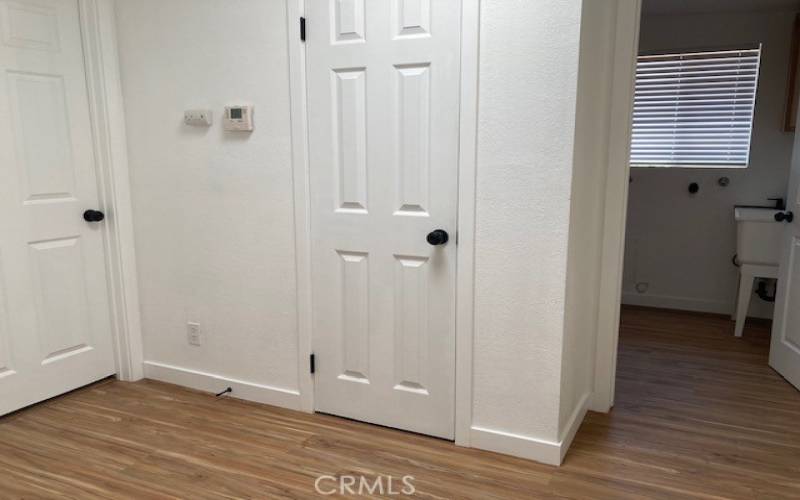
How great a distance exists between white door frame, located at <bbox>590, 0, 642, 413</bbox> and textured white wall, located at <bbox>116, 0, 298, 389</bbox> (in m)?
1.42

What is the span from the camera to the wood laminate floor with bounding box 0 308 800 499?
2037 millimetres

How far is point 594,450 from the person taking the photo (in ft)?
7.57

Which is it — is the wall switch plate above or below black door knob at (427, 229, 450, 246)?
above

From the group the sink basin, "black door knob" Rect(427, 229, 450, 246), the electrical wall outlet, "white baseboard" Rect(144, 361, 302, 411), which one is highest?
"black door knob" Rect(427, 229, 450, 246)

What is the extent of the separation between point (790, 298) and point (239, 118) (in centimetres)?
296

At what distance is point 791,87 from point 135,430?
4.48m

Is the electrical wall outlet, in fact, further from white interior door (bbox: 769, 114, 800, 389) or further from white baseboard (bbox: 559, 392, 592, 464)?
white interior door (bbox: 769, 114, 800, 389)

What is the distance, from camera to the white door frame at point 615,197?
2438 mm

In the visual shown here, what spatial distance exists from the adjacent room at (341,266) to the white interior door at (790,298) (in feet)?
0.07

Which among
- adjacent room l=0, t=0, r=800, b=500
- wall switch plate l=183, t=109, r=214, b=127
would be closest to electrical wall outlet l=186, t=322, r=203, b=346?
adjacent room l=0, t=0, r=800, b=500

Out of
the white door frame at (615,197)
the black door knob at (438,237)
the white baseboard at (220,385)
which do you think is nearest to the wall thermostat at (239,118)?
the black door knob at (438,237)

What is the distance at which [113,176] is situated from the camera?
9.29 feet

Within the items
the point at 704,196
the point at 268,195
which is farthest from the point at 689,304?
the point at 268,195

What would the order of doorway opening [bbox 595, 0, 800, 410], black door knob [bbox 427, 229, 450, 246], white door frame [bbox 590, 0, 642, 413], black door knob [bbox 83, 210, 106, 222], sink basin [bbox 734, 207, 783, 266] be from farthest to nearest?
doorway opening [bbox 595, 0, 800, 410] < sink basin [bbox 734, 207, 783, 266] < black door knob [bbox 83, 210, 106, 222] < white door frame [bbox 590, 0, 642, 413] < black door knob [bbox 427, 229, 450, 246]
